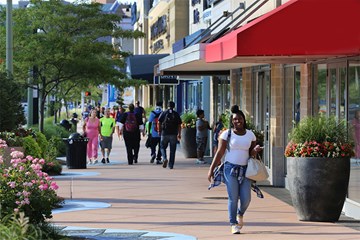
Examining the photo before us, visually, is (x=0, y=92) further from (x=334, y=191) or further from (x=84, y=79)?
(x=84, y=79)

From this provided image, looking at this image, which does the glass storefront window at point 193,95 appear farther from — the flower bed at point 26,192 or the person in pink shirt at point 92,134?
the flower bed at point 26,192

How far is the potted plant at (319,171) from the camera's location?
47.4 feet

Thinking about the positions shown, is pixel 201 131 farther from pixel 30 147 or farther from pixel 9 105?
pixel 9 105

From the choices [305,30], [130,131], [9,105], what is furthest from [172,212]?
[130,131]

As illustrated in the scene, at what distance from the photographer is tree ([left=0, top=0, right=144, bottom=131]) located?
107 ft

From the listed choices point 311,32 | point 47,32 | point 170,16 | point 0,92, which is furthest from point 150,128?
point 170,16

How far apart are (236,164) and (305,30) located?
259 cm

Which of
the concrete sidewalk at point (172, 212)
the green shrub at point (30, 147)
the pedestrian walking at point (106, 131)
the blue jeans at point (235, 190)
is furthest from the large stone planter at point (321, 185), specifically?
the pedestrian walking at point (106, 131)

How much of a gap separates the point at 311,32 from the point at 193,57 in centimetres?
715

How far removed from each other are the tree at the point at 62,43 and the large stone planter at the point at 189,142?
3.45 m

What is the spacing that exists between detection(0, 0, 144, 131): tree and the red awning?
702 inches

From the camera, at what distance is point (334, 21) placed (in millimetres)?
14656

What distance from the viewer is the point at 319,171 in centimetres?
1446

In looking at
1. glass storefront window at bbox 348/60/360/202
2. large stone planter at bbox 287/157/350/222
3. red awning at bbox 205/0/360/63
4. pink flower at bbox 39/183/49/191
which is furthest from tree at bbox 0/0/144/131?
pink flower at bbox 39/183/49/191
